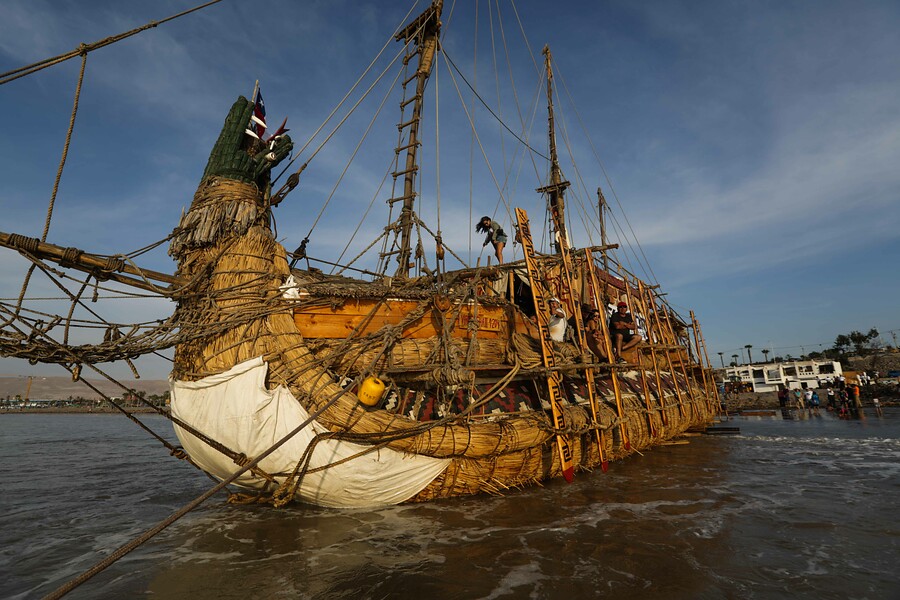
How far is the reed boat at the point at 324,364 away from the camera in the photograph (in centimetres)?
583

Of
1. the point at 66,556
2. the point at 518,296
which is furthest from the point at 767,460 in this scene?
the point at 66,556

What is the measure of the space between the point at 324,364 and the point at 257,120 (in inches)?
196

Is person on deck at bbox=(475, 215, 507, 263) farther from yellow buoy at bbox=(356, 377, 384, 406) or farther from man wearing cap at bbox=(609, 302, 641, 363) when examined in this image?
yellow buoy at bbox=(356, 377, 384, 406)

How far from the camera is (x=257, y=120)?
7.80m

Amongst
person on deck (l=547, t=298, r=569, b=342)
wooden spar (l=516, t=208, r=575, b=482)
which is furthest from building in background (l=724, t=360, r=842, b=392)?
wooden spar (l=516, t=208, r=575, b=482)

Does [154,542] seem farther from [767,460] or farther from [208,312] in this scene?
[767,460]

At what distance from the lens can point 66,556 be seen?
17.6ft

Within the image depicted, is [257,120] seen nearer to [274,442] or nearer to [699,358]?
[274,442]

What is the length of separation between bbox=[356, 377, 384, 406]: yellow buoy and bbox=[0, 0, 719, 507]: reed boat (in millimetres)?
18

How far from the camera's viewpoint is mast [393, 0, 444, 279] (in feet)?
52.9

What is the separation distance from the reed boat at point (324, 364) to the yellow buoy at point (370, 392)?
2cm

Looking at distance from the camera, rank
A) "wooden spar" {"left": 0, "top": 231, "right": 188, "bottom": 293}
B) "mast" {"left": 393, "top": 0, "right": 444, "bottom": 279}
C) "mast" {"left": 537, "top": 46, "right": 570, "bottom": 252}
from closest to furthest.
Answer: "wooden spar" {"left": 0, "top": 231, "right": 188, "bottom": 293} → "mast" {"left": 393, "top": 0, "right": 444, "bottom": 279} → "mast" {"left": 537, "top": 46, "right": 570, "bottom": 252}

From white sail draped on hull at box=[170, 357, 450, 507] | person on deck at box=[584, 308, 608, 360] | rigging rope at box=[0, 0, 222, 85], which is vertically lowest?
white sail draped on hull at box=[170, 357, 450, 507]

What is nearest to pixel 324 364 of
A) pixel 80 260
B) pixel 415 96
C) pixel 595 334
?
pixel 80 260
